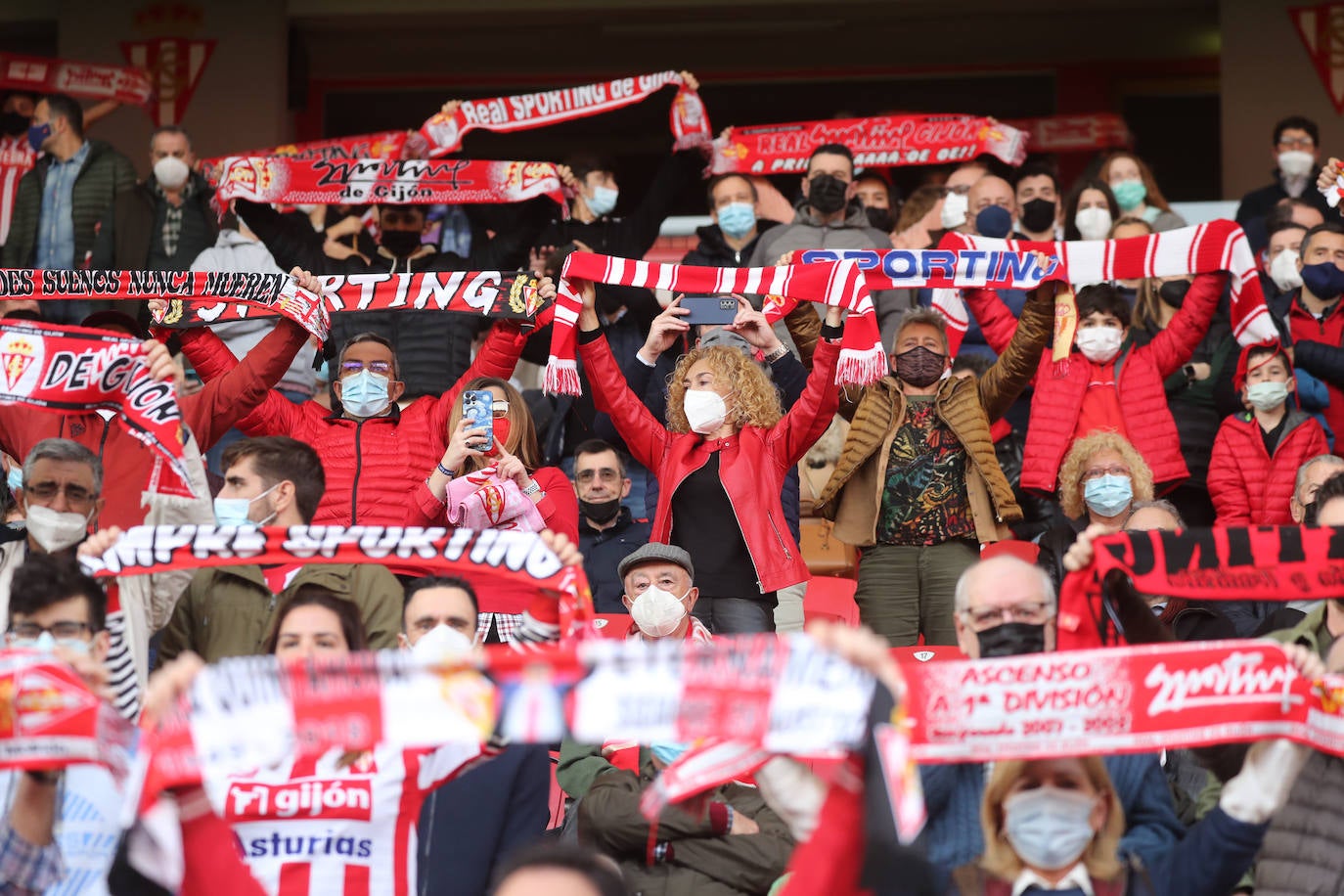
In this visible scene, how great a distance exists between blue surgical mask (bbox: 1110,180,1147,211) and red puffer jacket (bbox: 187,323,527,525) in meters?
4.56

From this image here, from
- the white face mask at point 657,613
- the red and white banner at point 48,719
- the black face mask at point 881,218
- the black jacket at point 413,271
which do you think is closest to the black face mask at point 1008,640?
the white face mask at point 657,613

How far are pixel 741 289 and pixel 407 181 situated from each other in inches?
106

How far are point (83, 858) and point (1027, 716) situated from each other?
7.46 feet

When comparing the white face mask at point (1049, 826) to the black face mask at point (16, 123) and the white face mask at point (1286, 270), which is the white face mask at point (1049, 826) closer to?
the white face mask at point (1286, 270)

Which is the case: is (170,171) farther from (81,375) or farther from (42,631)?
(42,631)

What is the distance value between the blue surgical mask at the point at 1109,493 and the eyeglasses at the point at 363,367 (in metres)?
2.90

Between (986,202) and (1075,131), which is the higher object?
(1075,131)

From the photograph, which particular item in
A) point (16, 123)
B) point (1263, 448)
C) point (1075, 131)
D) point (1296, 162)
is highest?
point (1075, 131)

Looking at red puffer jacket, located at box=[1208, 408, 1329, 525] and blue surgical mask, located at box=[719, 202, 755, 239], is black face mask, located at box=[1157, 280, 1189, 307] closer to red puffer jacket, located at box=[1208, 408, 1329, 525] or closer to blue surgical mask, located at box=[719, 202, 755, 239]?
red puffer jacket, located at box=[1208, 408, 1329, 525]

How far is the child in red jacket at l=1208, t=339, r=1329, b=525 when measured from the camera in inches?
320

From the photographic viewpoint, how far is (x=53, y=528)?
18.8 feet

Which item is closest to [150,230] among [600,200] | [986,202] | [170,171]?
[170,171]

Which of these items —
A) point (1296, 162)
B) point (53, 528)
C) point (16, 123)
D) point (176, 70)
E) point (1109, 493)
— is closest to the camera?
point (53, 528)

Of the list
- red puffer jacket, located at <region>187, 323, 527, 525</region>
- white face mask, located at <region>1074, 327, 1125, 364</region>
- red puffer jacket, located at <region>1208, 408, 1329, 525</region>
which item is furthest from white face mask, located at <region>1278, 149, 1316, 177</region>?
red puffer jacket, located at <region>187, 323, 527, 525</region>
